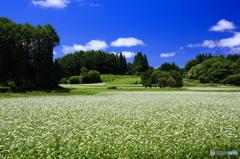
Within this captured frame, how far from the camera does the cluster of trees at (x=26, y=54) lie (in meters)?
50.4

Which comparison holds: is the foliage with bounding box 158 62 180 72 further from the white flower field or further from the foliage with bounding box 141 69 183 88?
the white flower field

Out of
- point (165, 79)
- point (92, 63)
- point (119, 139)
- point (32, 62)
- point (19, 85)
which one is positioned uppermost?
point (92, 63)

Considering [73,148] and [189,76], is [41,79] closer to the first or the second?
[73,148]

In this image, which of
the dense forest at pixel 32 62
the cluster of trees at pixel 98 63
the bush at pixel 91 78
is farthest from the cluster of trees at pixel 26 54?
the cluster of trees at pixel 98 63

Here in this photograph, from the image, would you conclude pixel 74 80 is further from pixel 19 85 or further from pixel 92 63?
pixel 19 85

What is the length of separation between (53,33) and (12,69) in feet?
56.8

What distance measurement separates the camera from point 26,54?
5712 cm

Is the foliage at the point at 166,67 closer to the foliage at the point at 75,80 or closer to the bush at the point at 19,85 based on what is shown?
the foliage at the point at 75,80

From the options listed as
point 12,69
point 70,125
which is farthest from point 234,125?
point 12,69

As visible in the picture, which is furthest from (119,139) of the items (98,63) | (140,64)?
(98,63)

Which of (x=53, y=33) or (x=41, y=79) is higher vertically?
(x=53, y=33)

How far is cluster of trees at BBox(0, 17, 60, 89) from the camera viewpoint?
50.4 m

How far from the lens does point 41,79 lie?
58.8 metres

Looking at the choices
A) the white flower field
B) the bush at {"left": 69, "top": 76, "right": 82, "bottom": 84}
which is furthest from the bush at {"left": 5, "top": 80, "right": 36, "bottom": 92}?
the bush at {"left": 69, "top": 76, "right": 82, "bottom": 84}
